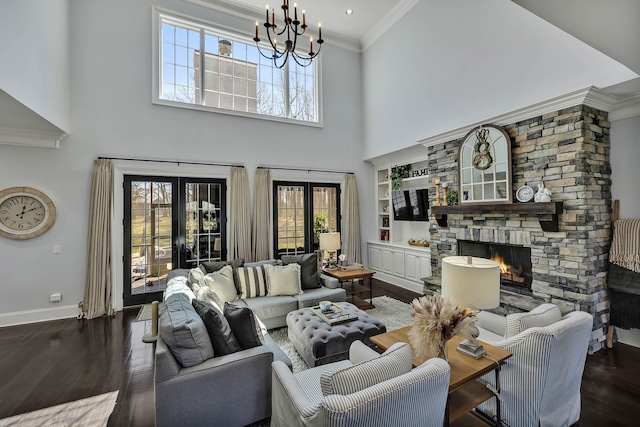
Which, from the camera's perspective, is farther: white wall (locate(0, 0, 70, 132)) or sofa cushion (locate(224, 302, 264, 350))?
white wall (locate(0, 0, 70, 132))

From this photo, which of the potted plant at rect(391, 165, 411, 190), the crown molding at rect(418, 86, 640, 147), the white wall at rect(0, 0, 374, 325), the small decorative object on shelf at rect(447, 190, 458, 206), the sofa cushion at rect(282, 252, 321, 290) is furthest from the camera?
the potted plant at rect(391, 165, 411, 190)

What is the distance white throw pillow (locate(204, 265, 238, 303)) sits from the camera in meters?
3.90

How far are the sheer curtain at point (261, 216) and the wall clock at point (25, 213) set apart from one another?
10.6ft

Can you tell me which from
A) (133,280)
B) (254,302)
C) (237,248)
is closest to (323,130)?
(237,248)

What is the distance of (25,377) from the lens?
288 centimetres

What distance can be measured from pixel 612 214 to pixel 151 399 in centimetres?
552

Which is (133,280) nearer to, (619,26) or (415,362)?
(415,362)

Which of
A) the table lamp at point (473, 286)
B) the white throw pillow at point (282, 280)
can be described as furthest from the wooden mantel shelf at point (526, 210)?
the white throw pillow at point (282, 280)

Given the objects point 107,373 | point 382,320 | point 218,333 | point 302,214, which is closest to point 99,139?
point 107,373

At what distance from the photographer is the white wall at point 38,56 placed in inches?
116

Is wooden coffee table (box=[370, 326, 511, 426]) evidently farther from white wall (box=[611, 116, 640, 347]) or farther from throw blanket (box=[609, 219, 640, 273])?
white wall (box=[611, 116, 640, 347])

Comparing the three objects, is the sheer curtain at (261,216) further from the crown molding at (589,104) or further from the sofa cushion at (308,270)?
the crown molding at (589,104)

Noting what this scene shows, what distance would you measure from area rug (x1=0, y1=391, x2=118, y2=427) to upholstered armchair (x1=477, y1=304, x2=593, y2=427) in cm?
305

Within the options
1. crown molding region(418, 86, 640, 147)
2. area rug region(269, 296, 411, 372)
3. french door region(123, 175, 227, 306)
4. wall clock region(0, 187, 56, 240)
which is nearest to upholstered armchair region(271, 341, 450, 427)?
area rug region(269, 296, 411, 372)
